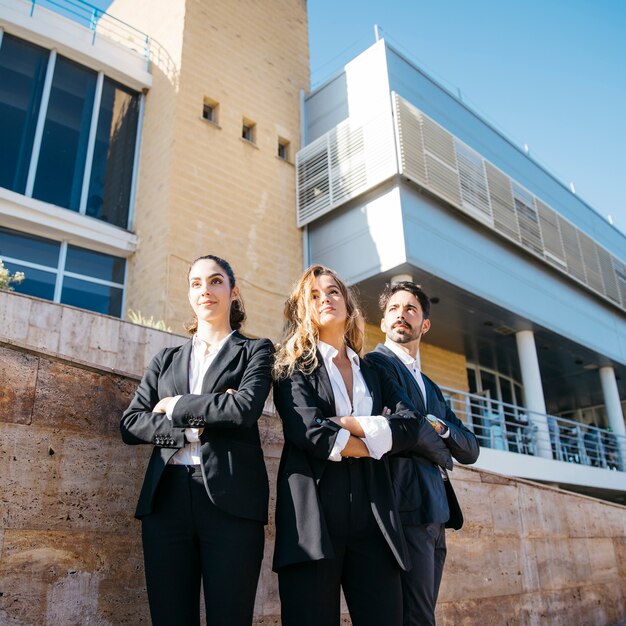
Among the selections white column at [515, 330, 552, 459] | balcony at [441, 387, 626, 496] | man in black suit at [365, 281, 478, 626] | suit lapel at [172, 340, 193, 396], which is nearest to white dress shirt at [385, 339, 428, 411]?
man in black suit at [365, 281, 478, 626]

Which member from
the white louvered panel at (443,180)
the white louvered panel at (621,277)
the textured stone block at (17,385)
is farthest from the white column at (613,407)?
the textured stone block at (17,385)

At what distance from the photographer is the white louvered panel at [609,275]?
17.6 m

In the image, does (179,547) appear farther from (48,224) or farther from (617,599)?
(48,224)

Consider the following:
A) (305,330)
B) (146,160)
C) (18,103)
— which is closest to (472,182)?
(146,160)

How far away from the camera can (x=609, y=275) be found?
17891 mm

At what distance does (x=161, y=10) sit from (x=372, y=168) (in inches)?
275

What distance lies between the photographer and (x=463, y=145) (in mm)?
13734

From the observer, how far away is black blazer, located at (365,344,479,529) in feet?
8.46

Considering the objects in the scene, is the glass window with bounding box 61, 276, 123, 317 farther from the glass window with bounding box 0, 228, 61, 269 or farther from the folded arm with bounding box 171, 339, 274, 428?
the folded arm with bounding box 171, 339, 274, 428

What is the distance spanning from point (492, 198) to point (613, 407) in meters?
7.59

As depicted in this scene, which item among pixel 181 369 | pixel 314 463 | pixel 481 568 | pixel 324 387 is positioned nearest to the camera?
pixel 314 463

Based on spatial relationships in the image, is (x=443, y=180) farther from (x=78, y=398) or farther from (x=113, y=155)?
(x=78, y=398)

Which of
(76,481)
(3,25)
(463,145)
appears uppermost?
(3,25)

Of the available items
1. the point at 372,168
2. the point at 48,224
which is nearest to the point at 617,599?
the point at 372,168
